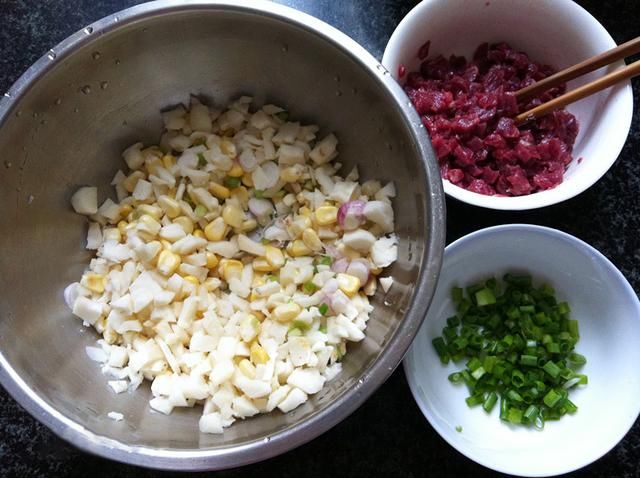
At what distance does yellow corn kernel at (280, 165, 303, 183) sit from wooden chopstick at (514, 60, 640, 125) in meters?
0.46

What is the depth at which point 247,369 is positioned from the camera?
124 centimetres

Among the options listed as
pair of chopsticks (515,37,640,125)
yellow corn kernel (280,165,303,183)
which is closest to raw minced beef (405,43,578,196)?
pair of chopsticks (515,37,640,125)

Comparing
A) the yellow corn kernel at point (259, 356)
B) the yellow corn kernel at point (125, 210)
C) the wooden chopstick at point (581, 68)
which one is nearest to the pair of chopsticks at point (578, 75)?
the wooden chopstick at point (581, 68)

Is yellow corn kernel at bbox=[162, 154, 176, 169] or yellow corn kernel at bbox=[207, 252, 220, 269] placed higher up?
yellow corn kernel at bbox=[162, 154, 176, 169]

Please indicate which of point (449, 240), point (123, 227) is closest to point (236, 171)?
point (123, 227)

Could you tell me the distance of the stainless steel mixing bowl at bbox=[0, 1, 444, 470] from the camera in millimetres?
1109

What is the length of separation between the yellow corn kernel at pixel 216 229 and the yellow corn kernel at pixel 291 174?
0.15m

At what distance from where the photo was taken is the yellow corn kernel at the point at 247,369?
1237mm

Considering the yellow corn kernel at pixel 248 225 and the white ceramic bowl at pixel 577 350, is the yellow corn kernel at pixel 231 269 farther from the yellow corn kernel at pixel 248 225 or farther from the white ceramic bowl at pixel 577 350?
the white ceramic bowl at pixel 577 350

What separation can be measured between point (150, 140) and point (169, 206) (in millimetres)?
175

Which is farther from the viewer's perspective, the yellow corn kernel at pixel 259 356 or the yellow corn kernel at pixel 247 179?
the yellow corn kernel at pixel 247 179

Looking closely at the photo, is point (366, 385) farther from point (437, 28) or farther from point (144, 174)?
point (437, 28)

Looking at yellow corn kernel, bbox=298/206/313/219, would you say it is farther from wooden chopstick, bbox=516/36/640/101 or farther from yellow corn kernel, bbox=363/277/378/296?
wooden chopstick, bbox=516/36/640/101

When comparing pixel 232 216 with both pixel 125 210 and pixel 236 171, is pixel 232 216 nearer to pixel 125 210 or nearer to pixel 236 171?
pixel 236 171
